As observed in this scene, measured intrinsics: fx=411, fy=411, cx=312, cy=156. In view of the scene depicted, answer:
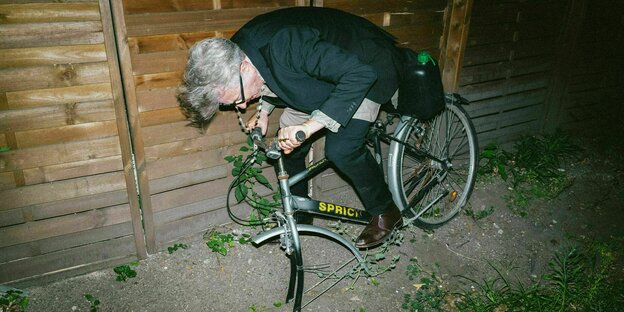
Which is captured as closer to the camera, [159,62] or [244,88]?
[244,88]

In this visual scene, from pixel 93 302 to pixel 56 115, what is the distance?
1.60 metres

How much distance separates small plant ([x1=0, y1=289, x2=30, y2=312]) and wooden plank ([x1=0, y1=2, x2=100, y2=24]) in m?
2.20

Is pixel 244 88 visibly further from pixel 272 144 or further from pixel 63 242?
pixel 63 242

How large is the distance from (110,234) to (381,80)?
2.75 metres

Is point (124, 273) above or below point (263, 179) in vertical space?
below

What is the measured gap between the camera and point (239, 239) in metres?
4.17

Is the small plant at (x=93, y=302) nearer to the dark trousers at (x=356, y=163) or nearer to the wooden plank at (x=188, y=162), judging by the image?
the wooden plank at (x=188, y=162)

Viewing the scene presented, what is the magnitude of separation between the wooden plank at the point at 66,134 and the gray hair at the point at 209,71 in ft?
3.11

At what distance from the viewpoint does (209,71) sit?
2650mm

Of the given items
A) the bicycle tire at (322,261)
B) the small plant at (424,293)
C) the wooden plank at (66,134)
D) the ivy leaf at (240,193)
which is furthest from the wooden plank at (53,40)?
the small plant at (424,293)

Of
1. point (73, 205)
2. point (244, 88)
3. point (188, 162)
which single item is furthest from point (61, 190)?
point (244, 88)

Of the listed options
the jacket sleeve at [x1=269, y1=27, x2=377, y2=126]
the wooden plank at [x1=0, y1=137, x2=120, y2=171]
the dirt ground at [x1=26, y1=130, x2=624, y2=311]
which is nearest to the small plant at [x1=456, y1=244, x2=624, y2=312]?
the dirt ground at [x1=26, y1=130, x2=624, y2=311]

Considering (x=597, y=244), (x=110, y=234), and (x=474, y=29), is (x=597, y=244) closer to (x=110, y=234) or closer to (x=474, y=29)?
(x=474, y=29)

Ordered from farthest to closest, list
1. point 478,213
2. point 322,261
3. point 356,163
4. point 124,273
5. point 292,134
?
point 478,213
point 322,261
point 124,273
point 356,163
point 292,134
